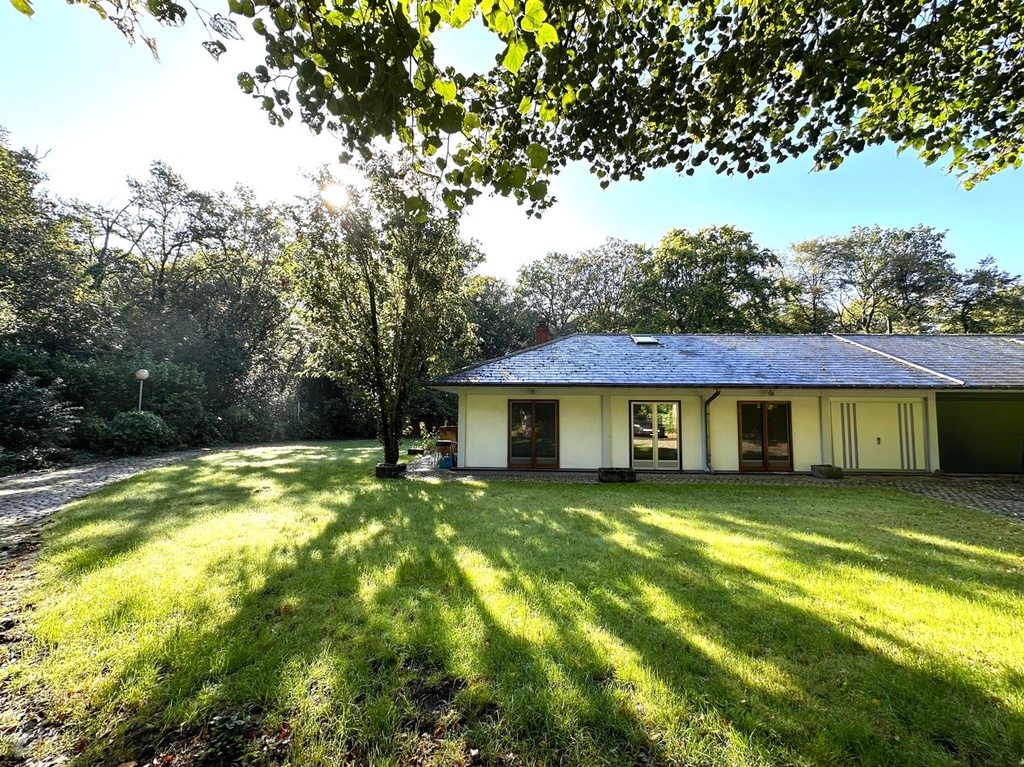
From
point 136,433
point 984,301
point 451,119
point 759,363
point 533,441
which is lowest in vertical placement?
point 533,441

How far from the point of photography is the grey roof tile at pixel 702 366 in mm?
12008

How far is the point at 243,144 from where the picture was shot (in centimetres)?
447

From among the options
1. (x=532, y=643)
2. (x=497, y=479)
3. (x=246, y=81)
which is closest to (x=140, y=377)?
(x=497, y=479)

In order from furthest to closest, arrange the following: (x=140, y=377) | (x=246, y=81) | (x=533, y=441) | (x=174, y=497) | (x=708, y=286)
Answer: (x=708, y=286)
(x=140, y=377)
(x=533, y=441)
(x=174, y=497)
(x=246, y=81)

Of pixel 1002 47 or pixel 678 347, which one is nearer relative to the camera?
pixel 1002 47

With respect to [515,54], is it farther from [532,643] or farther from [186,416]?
[186,416]

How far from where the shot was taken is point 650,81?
14.6ft

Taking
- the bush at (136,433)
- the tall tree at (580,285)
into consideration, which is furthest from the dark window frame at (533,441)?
the tall tree at (580,285)

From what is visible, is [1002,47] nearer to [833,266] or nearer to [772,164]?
[772,164]

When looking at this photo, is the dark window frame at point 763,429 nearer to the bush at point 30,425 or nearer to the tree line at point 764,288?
the tree line at point 764,288

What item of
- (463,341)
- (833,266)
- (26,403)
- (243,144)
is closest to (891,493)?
(463,341)

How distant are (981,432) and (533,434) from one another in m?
13.5

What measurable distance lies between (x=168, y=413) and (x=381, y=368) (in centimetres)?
1265

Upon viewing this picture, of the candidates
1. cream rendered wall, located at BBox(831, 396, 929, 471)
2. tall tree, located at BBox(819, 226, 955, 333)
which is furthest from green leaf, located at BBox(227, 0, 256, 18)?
tall tree, located at BBox(819, 226, 955, 333)
